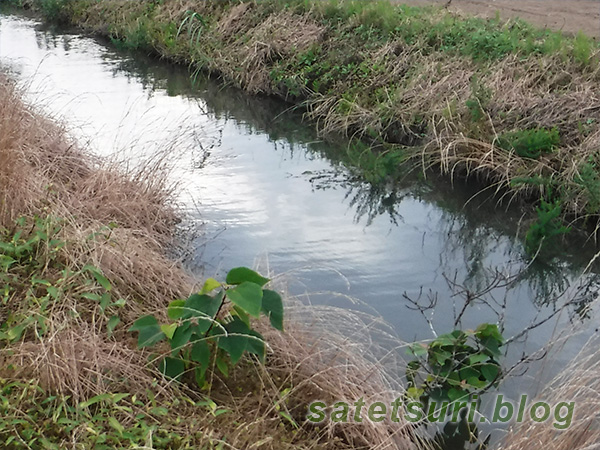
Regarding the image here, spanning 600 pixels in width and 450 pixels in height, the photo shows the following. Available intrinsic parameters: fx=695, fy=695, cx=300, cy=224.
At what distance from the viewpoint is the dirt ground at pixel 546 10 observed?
380 inches

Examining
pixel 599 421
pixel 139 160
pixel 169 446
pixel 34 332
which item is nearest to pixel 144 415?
pixel 169 446

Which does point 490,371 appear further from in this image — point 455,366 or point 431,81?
point 431,81

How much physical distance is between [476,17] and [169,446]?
8010 mm

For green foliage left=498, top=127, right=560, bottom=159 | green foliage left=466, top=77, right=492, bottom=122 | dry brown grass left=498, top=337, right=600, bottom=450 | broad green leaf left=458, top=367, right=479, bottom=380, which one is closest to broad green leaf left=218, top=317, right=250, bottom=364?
dry brown grass left=498, top=337, right=600, bottom=450

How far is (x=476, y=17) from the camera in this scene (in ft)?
30.3

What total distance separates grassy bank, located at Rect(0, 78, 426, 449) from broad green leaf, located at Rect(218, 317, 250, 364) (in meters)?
0.24

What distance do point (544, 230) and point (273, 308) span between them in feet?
10.2

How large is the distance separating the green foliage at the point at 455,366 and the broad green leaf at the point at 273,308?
3.21 ft

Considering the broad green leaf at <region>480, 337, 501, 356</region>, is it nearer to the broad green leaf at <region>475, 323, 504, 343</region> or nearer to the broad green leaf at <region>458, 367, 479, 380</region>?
the broad green leaf at <region>475, 323, 504, 343</region>

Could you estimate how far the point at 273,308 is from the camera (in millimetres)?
2953

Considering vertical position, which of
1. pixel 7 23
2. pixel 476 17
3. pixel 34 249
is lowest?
pixel 34 249

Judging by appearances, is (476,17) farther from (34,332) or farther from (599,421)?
(34,332)

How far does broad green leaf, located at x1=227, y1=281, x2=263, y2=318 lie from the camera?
8.91 feet

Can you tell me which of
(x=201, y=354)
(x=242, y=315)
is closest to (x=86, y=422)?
(x=201, y=354)
